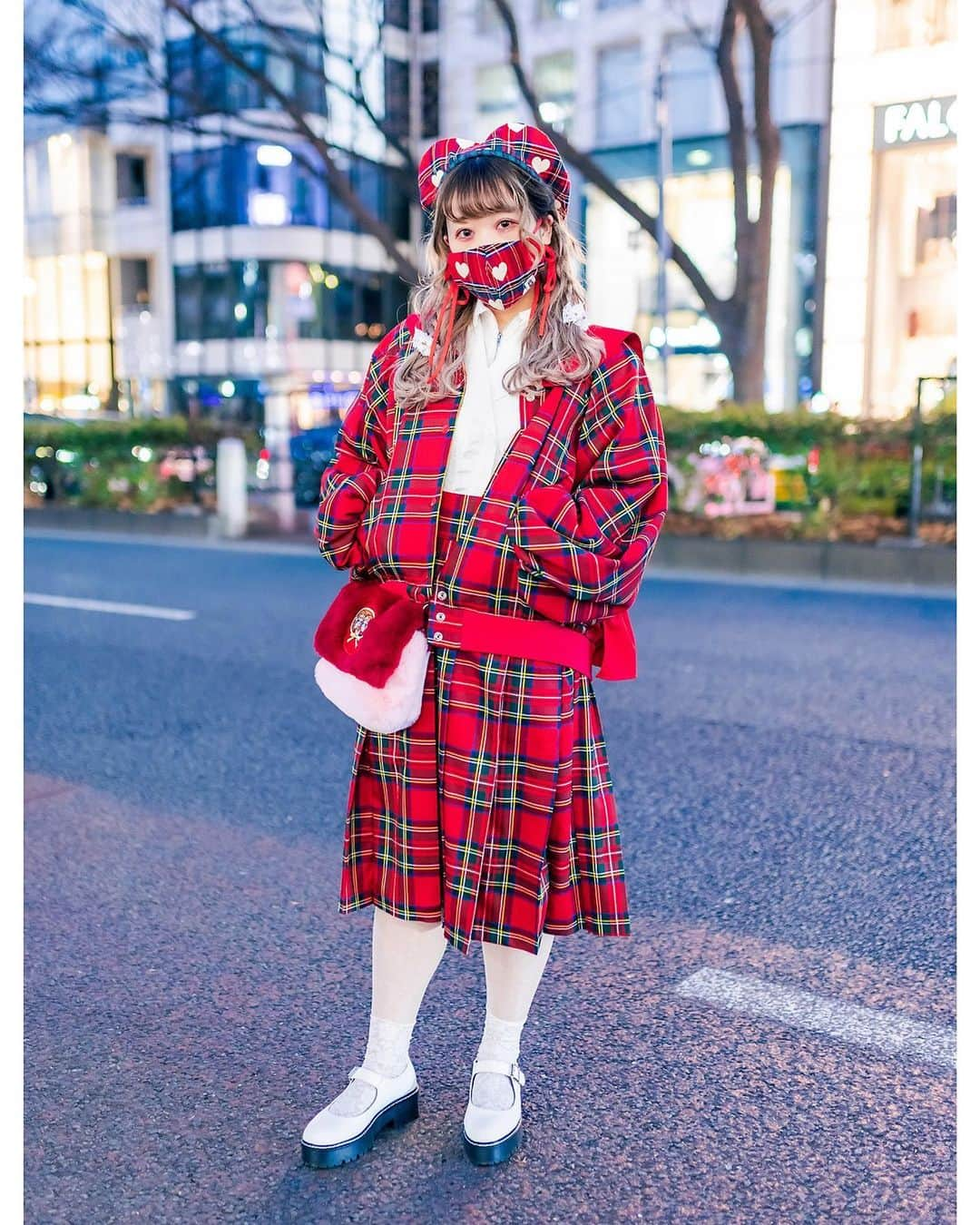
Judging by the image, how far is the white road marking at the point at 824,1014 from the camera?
2710 mm

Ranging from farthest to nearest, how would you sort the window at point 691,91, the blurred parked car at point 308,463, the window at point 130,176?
the window at point 130,176
the window at point 691,91
the blurred parked car at point 308,463

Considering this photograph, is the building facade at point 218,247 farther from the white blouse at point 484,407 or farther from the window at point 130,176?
the white blouse at point 484,407

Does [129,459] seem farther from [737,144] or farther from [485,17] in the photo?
[485,17]

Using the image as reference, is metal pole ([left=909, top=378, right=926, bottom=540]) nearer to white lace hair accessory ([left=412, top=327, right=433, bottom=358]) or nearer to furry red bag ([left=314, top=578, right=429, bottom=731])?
white lace hair accessory ([left=412, top=327, right=433, bottom=358])

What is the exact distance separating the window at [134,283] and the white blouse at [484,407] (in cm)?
4026

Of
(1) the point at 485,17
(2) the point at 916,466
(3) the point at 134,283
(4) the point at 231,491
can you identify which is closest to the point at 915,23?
(1) the point at 485,17

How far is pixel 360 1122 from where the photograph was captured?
91.0 inches

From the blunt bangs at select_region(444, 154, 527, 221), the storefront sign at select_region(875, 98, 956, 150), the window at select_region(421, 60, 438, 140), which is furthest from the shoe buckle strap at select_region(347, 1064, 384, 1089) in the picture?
the window at select_region(421, 60, 438, 140)

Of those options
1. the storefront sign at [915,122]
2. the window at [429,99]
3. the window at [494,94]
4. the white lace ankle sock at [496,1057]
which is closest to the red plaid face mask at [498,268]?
the white lace ankle sock at [496,1057]

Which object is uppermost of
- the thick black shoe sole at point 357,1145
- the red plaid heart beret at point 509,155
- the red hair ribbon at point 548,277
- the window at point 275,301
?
the window at point 275,301

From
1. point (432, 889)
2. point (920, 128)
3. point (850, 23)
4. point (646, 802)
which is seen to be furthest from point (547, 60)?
point (432, 889)

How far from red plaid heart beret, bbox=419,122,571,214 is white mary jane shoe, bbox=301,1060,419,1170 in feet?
5.35

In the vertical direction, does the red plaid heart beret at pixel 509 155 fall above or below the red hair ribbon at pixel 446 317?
above

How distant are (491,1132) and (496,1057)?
141mm
